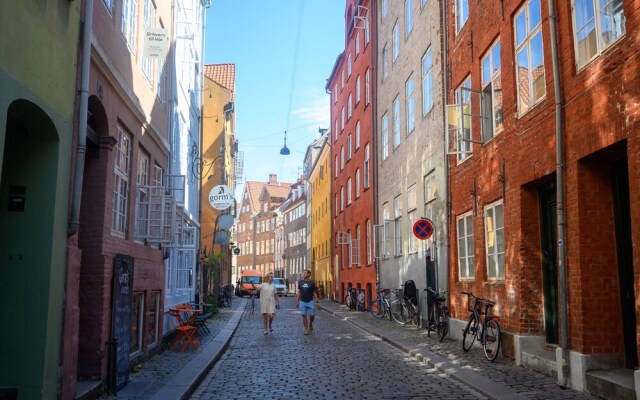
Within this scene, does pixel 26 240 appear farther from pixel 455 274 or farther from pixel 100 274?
pixel 455 274

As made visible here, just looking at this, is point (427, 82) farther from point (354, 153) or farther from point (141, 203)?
point (354, 153)

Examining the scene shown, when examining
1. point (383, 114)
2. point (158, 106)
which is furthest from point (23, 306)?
point (383, 114)

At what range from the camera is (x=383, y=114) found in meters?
25.1

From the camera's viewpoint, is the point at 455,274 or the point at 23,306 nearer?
the point at 23,306

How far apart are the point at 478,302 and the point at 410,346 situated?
2.07m

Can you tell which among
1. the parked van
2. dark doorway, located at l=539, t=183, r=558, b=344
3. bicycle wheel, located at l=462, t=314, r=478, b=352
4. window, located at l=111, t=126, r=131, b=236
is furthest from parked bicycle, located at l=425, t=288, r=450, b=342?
the parked van

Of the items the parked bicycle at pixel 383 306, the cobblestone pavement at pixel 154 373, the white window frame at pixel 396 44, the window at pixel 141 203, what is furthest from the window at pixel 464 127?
the white window frame at pixel 396 44

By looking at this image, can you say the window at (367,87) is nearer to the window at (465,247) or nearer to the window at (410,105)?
the window at (410,105)

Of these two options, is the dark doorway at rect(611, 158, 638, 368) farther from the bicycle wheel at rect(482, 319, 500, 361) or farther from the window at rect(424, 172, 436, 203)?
the window at rect(424, 172, 436, 203)

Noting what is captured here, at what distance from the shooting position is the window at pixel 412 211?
19172mm

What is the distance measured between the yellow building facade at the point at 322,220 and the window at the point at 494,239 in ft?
90.1

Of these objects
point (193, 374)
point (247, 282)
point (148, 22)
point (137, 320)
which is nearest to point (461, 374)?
point (193, 374)

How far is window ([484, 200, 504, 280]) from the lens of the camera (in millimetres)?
11664

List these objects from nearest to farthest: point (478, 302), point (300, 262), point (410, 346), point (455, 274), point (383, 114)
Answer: point (478, 302), point (410, 346), point (455, 274), point (383, 114), point (300, 262)
